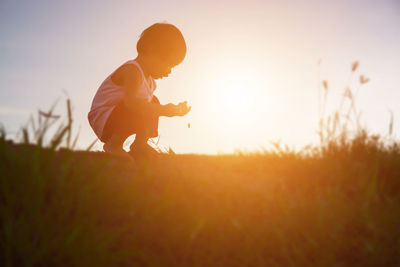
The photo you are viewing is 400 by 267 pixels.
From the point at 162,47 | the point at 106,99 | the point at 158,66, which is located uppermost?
the point at 162,47

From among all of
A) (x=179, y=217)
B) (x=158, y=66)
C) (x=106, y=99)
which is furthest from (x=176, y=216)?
(x=158, y=66)

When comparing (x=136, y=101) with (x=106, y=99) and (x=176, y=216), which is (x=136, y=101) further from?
(x=176, y=216)

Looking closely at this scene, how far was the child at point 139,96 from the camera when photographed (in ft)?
12.2

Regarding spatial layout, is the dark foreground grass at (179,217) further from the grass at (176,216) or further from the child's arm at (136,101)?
the child's arm at (136,101)

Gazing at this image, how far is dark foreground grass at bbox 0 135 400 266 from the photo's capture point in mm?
1392

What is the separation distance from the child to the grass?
1701mm

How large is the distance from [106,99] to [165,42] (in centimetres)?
97

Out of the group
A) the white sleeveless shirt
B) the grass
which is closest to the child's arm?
the white sleeveless shirt

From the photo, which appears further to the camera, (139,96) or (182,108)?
(139,96)

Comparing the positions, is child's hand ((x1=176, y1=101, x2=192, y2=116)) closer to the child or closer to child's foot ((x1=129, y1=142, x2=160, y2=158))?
the child

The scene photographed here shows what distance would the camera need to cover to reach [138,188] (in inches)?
68.7

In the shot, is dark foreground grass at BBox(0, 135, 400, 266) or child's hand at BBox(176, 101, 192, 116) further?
child's hand at BBox(176, 101, 192, 116)

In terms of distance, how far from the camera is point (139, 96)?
12.9 ft

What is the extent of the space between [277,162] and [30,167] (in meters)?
1.52
